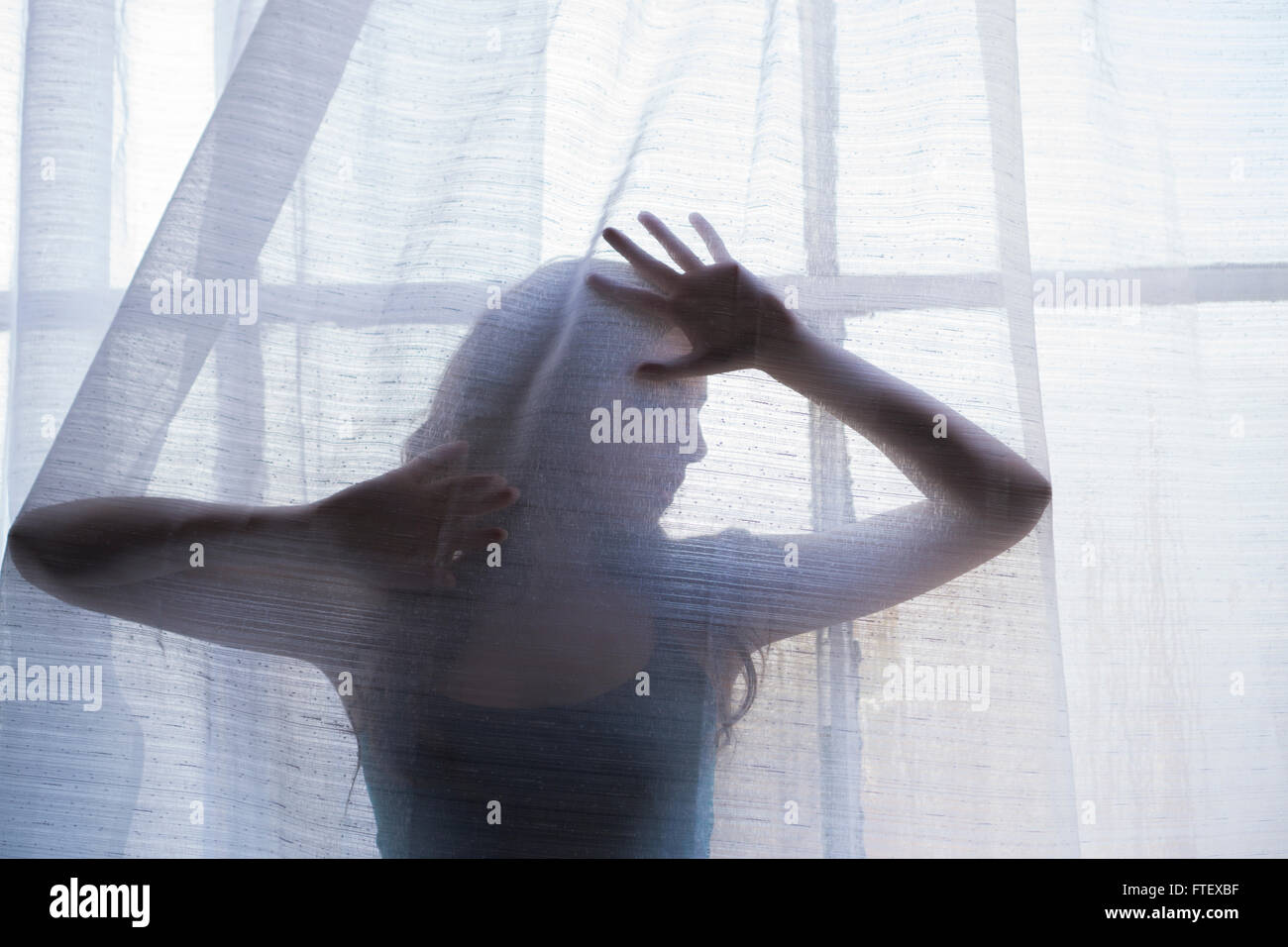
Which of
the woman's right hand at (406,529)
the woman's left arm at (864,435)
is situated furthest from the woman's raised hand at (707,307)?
the woman's right hand at (406,529)

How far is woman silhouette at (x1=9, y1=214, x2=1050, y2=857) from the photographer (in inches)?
24.7

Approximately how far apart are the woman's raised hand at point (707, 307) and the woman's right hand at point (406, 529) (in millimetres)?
168

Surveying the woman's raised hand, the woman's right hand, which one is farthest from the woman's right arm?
the woman's raised hand

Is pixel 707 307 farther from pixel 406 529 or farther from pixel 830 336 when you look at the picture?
pixel 406 529

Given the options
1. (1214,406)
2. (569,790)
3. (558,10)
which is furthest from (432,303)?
(1214,406)

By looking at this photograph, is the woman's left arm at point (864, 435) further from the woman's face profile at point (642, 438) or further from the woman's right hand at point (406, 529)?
the woman's right hand at point (406, 529)

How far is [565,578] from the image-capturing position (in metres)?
0.64

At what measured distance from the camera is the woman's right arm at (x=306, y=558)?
639 millimetres

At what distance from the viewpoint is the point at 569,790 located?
63cm

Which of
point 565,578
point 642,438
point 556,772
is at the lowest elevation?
point 556,772

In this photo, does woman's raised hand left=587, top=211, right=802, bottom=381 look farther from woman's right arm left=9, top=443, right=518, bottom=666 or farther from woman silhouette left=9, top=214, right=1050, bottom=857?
woman's right arm left=9, top=443, right=518, bottom=666

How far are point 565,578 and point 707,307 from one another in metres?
0.23

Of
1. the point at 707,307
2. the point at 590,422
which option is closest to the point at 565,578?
the point at 590,422

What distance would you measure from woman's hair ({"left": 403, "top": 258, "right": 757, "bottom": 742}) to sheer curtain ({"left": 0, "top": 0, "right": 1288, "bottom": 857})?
0.02 metres
